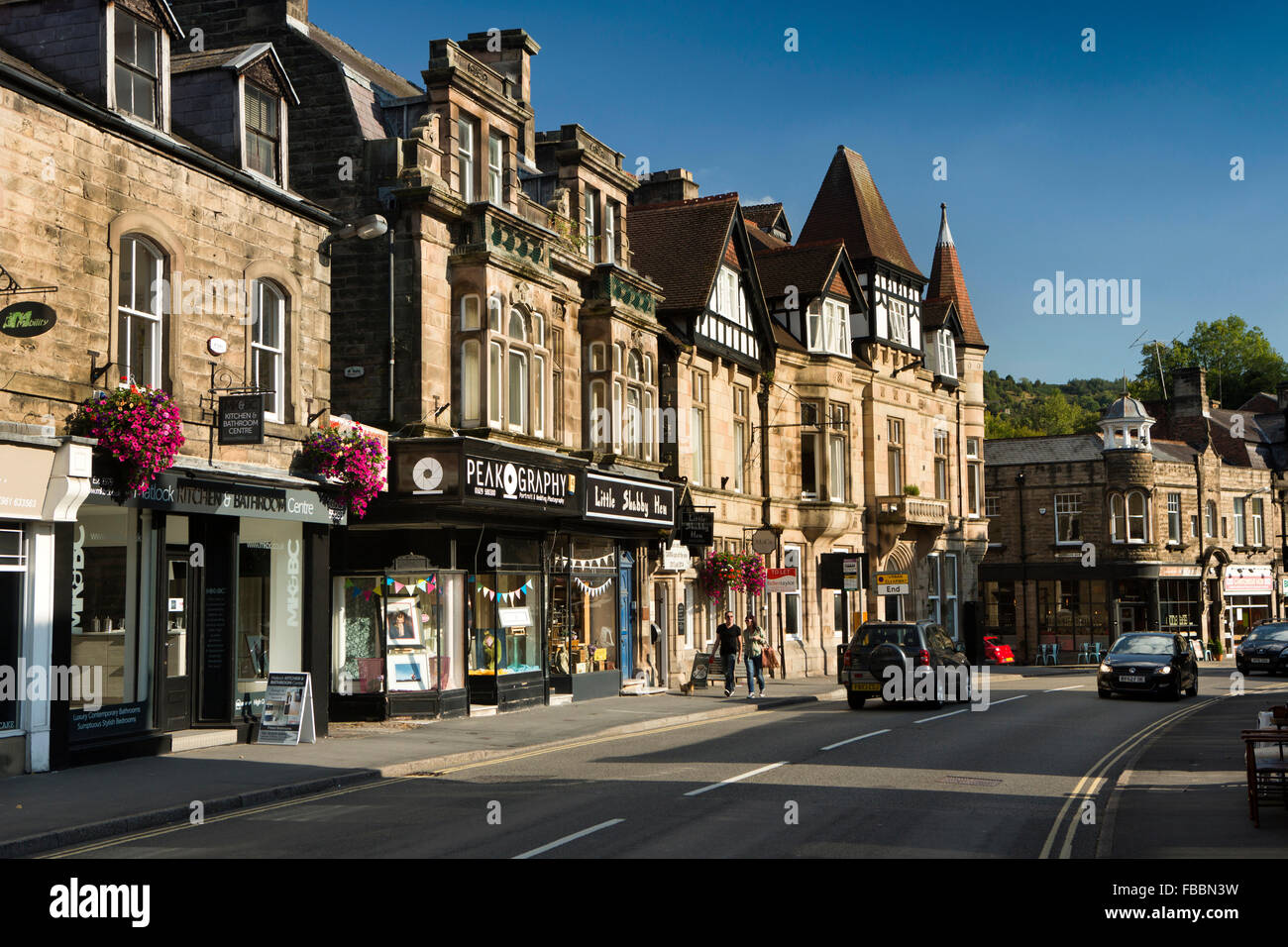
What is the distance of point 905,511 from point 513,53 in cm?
2033

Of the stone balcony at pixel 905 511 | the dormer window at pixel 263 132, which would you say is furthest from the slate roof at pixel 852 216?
the dormer window at pixel 263 132

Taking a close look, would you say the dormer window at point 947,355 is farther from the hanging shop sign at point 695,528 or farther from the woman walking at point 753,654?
the woman walking at point 753,654

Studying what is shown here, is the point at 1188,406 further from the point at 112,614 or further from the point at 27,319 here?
the point at 27,319

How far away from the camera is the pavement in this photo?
40.3 ft

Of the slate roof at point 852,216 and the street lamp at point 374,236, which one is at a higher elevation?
the slate roof at point 852,216

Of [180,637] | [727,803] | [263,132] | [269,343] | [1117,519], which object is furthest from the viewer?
[1117,519]

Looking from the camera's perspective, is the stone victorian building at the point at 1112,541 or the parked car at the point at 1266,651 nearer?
the parked car at the point at 1266,651

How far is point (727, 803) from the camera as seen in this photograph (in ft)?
43.3

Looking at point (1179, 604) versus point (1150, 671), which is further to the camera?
point (1179, 604)

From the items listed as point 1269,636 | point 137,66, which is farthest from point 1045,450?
point 137,66

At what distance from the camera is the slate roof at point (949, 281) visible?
54.8 metres

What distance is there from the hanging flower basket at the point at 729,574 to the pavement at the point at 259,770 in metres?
8.47

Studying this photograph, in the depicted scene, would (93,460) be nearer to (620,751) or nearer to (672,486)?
(620,751)
